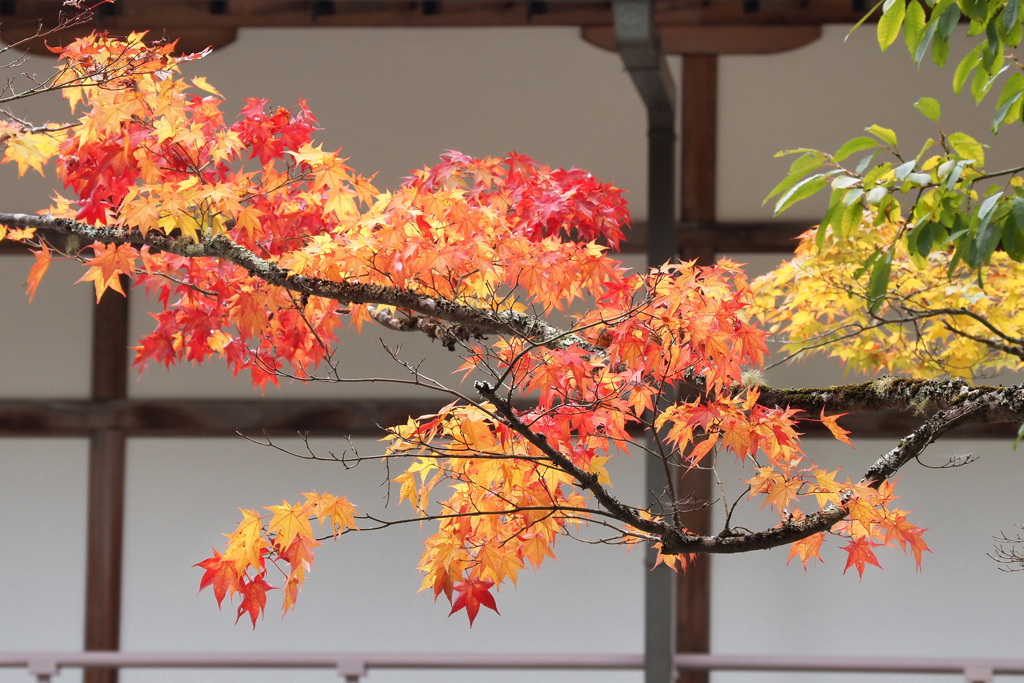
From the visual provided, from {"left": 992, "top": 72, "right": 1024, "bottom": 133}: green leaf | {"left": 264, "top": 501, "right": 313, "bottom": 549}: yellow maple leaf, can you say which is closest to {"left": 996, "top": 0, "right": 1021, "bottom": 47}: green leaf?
{"left": 992, "top": 72, "right": 1024, "bottom": 133}: green leaf

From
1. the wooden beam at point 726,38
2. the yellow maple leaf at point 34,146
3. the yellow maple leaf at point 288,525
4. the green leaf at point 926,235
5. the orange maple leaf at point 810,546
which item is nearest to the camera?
the green leaf at point 926,235

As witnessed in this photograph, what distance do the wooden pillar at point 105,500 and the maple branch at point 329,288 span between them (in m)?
2.09

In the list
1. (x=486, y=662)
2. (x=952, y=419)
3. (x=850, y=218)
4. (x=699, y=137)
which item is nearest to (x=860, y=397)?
(x=952, y=419)

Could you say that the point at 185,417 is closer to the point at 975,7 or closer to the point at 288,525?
the point at 288,525

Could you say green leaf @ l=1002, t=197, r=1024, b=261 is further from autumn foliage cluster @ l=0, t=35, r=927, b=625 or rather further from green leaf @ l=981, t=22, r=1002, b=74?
autumn foliage cluster @ l=0, t=35, r=927, b=625

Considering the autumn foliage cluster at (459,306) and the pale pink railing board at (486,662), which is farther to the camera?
the pale pink railing board at (486,662)

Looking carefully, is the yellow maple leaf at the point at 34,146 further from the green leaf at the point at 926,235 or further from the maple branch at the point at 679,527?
the green leaf at the point at 926,235

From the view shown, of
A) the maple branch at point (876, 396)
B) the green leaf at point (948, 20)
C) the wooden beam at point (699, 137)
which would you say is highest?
the wooden beam at point (699, 137)

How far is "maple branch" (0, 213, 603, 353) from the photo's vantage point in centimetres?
200

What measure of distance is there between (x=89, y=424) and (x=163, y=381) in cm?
38

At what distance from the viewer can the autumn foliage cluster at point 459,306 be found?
1.66 m

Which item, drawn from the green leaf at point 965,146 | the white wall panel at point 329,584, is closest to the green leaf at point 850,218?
the green leaf at point 965,146

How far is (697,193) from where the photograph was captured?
404 cm

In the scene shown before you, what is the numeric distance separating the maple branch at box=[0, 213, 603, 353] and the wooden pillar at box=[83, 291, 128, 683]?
209 cm
